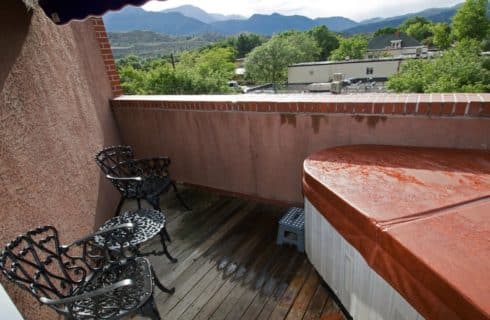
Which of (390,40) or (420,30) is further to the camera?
(420,30)

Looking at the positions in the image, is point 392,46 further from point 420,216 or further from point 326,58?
point 420,216

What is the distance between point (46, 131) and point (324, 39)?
70.5 metres

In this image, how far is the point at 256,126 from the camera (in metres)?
2.88

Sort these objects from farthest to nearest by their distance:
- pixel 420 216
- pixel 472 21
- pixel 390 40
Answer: pixel 390 40 < pixel 472 21 < pixel 420 216

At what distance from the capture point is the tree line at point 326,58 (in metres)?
16.1

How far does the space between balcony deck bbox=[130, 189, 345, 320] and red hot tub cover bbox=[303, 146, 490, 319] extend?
0.77 metres

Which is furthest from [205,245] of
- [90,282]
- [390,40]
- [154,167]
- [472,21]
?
[390,40]

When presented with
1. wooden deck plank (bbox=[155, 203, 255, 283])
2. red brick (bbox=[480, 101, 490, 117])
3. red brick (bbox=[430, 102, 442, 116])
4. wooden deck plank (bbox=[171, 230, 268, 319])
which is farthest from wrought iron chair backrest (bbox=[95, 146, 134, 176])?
red brick (bbox=[480, 101, 490, 117])

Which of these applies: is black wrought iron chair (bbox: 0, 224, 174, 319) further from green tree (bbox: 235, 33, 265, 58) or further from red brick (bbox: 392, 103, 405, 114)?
green tree (bbox: 235, 33, 265, 58)

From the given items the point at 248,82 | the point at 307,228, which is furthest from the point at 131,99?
the point at 248,82

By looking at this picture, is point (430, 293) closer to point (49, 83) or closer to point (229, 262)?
point (229, 262)

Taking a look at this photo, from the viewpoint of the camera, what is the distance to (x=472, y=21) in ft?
107

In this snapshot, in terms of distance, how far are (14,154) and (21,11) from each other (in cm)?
122

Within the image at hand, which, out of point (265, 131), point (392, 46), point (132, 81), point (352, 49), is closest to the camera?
point (265, 131)
